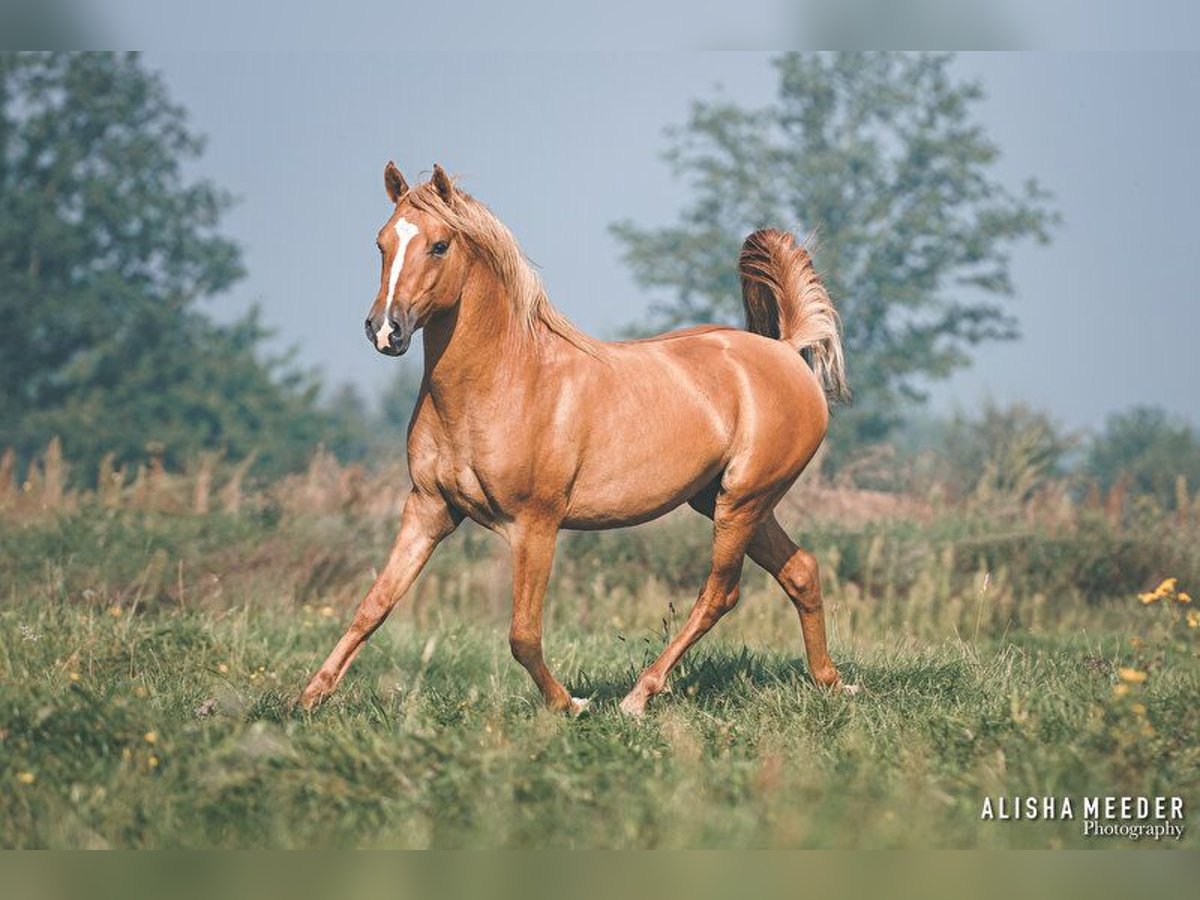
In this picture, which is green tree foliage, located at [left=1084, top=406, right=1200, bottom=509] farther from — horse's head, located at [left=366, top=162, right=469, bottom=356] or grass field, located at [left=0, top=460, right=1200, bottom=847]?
horse's head, located at [left=366, top=162, right=469, bottom=356]

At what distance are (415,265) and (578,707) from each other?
2.18m

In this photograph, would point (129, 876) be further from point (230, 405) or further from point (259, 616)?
point (230, 405)

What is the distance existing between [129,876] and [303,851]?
534mm

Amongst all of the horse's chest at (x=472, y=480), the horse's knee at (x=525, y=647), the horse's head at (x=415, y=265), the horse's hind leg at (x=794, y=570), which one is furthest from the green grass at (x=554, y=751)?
the horse's head at (x=415, y=265)

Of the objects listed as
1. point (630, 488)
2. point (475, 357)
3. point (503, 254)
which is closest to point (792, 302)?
point (630, 488)

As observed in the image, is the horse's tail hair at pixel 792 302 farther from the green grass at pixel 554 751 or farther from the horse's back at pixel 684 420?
the green grass at pixel 554 751

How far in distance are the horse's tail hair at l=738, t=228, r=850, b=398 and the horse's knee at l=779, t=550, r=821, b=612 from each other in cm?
105

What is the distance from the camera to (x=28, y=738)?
5391mm

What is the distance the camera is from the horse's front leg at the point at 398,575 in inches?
249

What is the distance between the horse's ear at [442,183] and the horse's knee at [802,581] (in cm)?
279

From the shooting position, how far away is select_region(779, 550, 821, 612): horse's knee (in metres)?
7.41

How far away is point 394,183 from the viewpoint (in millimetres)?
6285

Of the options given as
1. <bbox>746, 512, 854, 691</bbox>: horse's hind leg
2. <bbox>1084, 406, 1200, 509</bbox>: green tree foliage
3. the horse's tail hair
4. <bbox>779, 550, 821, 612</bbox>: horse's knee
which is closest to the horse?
<bbox>746, 512, 854, 691</bbox>: horse's hind leg

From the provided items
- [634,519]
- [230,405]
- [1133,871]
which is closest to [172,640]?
[634,519]
